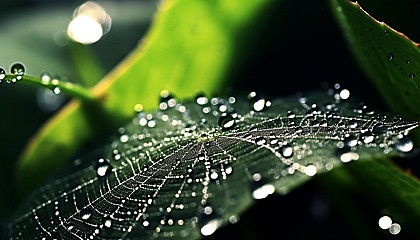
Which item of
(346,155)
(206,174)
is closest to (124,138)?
(206,174)

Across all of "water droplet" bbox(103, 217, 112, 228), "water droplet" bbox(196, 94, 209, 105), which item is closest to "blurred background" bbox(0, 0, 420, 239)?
"water droplet" bbox(196, 94, 209, 105)

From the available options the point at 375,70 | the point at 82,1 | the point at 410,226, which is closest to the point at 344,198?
the point at 410,226

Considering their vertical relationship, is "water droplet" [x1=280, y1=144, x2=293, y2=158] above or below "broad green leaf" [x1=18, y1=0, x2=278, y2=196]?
below

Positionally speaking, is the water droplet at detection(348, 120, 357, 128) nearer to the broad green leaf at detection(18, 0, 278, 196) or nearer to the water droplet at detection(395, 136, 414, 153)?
the water droplet at detection(395, 136, 414, 153)

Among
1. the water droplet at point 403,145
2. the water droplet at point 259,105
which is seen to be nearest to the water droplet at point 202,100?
Result: the water droplet at point 259,105

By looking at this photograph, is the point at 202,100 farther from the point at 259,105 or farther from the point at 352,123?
the point at 352,123

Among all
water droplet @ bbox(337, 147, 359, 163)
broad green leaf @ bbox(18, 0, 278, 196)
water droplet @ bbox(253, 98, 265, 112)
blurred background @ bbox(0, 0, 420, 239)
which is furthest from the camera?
blurred background @ bbox(0, 0, 420, 239)

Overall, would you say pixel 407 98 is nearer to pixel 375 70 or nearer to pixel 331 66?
pixel 375 70
